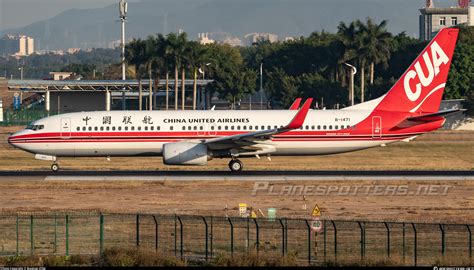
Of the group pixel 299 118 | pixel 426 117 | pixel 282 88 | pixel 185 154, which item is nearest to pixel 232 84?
pixel 282 88

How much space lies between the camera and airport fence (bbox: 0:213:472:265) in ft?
101

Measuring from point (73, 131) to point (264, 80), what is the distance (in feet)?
385

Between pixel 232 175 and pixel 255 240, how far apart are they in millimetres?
21843

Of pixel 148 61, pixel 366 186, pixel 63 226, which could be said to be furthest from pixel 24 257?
pixel 148 61

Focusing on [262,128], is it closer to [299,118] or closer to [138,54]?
[299,118]

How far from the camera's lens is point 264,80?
17312 centimetres

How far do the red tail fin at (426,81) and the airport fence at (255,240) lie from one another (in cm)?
2152

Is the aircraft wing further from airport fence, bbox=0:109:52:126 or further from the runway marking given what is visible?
airport fence, bbox=0:109:52:126

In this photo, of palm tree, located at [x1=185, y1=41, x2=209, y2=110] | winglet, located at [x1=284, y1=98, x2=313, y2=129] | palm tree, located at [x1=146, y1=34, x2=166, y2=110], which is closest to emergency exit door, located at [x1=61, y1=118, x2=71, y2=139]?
winglet, located at [x1=284, y1=98, x2=313, y2=129]

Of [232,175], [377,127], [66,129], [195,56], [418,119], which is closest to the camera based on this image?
[232,175]

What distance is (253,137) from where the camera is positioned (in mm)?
54375

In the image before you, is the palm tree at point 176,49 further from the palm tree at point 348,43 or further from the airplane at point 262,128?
the airplane at point 262,128

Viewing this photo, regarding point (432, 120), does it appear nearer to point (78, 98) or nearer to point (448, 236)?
point (448, 236)

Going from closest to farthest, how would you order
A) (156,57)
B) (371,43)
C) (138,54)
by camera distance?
(156,57), (138,54), (371,43)
